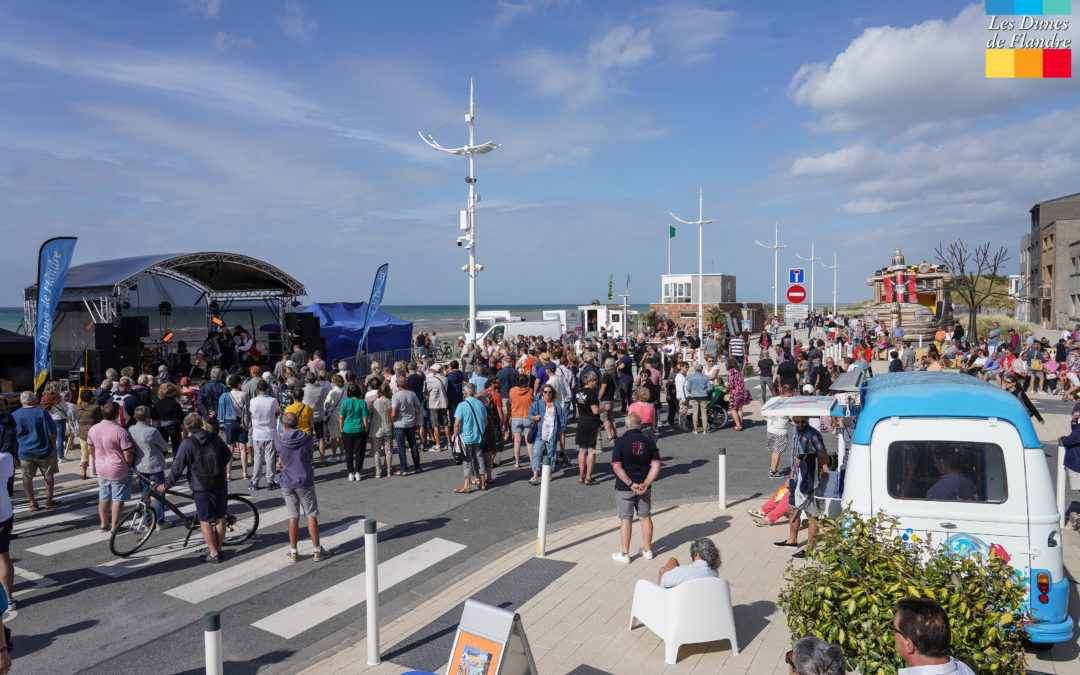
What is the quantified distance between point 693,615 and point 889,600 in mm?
1985

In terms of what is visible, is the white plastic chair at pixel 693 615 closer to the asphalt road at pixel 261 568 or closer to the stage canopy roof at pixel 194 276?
the asphalt road at pixel 261 568

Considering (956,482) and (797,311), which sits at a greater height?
(797,311)

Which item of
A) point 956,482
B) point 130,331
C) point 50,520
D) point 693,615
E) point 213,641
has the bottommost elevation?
point 50,520

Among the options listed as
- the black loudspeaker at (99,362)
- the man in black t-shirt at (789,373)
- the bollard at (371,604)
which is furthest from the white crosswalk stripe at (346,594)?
the black loudspeaker at (99,362)

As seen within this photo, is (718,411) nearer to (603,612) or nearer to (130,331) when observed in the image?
(603,612)

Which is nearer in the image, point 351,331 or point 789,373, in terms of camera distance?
→ point 789,373

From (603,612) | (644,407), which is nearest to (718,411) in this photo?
(644,407)

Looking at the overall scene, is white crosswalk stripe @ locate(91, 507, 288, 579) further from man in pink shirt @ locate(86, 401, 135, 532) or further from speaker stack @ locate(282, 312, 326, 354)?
speaker stack @ locate(282, 312, 326, 354)

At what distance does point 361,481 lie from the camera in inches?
443

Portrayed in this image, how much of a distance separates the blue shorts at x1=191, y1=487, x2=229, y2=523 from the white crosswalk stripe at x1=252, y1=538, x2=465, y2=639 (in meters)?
1.74

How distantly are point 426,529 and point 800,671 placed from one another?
249 inches

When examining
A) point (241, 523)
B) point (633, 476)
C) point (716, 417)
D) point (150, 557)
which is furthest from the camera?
point (716, 417)

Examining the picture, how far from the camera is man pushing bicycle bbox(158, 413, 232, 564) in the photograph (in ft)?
24.2

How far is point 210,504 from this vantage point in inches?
295
